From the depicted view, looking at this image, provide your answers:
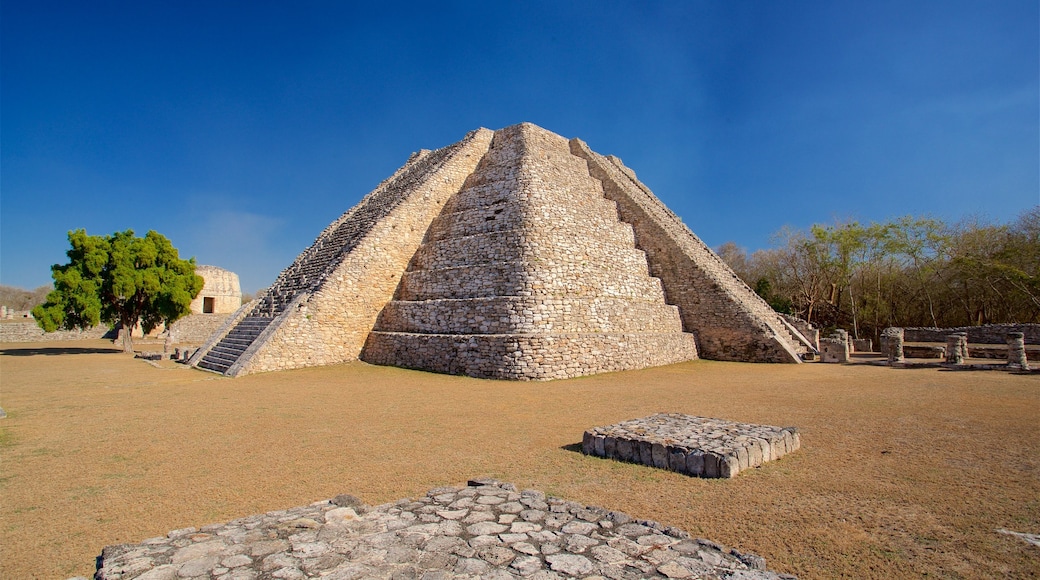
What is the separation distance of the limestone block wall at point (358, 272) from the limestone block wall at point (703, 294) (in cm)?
688

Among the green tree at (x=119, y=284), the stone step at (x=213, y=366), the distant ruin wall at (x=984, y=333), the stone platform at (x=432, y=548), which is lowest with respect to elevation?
the stone platform at (x=432, y=548)

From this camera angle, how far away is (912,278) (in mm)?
27188

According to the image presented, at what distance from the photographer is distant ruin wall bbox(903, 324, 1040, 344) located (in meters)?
20.3

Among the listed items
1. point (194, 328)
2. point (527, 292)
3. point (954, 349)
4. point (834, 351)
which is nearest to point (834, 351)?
point (834, 351)

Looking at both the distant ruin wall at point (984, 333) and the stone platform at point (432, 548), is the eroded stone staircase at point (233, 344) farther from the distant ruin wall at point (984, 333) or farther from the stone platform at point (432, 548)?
the distant ruin wall at point (984, 333)

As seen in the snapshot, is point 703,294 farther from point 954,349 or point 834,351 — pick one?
point 954,349

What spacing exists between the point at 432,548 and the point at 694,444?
303cm

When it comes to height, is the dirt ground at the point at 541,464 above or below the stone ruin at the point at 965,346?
below

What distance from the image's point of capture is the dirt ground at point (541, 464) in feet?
11.2

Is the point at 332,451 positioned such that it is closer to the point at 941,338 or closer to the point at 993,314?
the point at 941,338

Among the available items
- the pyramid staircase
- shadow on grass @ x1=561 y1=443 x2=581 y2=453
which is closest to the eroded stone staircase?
the pyramid staircase

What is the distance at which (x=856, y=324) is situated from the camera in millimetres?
26422

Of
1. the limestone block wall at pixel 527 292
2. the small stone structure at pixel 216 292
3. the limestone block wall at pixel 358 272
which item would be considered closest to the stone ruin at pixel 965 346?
the limestone block wall at pixel 527 292

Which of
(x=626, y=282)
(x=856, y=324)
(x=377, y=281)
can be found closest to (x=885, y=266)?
(x=856, y=324)
